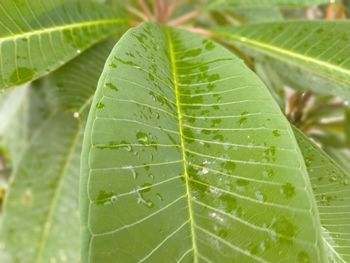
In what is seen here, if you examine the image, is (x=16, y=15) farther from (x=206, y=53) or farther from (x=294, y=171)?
(x=294, y=171)

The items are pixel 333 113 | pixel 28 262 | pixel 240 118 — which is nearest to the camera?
pixel 240 118

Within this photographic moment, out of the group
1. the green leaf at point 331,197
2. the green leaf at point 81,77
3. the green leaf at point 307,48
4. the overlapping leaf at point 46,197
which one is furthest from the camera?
the overlapping leaf at point 46,197

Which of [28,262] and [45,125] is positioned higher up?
[45,125]

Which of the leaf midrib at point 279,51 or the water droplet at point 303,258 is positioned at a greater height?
the leaf midrib at point 279,51

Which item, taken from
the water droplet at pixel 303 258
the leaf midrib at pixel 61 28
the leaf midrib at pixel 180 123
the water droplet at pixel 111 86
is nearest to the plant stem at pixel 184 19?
the leaf midrib at pixel 61 28

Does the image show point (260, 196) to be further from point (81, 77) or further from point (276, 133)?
point (81, 77)

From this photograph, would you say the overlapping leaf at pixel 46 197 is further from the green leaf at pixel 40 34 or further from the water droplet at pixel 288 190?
the water droplet at pixel 288 190

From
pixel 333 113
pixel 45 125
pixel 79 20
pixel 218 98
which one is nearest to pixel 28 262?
pixel 45 125
